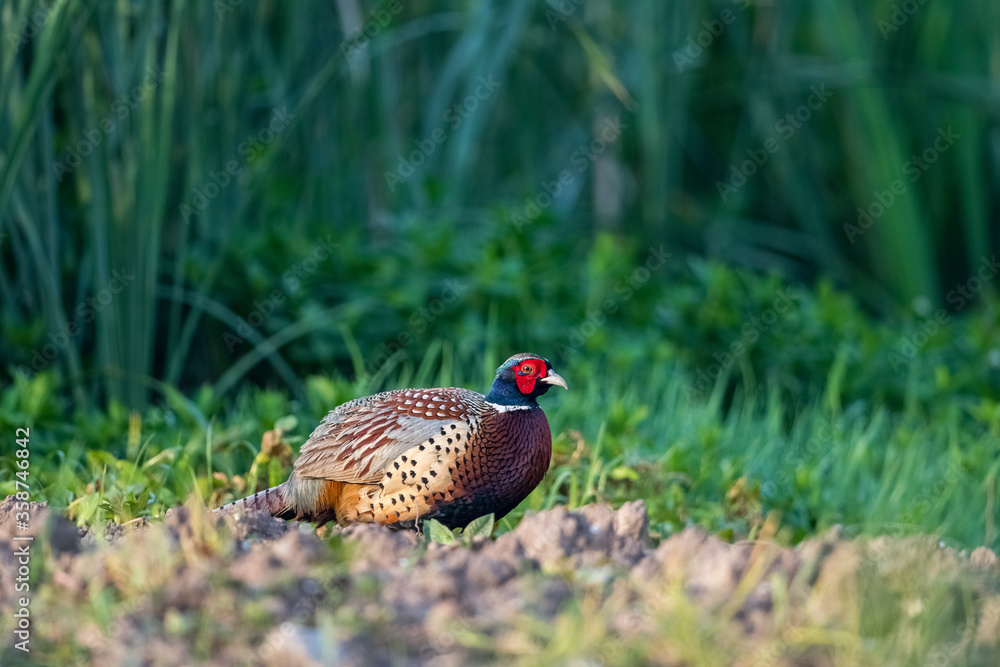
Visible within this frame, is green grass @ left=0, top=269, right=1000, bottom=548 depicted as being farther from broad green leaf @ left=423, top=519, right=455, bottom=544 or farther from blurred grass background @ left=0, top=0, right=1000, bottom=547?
broad green leaf @ left=423, top=519, right=455, bottom=544

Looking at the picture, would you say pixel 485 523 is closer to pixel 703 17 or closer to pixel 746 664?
pixel 746 664

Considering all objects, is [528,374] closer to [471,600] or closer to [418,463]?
[418,463]

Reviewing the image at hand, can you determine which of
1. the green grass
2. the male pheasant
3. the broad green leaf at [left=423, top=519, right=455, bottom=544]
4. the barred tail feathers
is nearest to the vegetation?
the green grass

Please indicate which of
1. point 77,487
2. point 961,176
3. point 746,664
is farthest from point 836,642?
point 961,176

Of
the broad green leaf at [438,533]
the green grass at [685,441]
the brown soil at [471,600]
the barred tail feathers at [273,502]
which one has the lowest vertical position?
the green grass at [685,441]

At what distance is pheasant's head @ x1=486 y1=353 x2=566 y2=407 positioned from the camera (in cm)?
275

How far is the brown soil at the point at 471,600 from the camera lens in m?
1.76

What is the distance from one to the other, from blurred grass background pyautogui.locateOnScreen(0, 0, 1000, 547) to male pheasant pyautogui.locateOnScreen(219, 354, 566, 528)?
17.8 inches

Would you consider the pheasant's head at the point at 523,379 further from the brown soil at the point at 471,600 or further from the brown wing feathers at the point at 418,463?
the brown soil at the point at 471,600

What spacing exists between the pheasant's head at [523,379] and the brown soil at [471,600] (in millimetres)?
593

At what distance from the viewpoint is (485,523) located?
2666 millimetres

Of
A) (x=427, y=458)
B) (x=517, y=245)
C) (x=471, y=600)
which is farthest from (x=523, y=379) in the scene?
(x=517, y=245)

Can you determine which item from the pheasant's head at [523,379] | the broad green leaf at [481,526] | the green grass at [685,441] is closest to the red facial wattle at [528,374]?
the pheasant's head at [523,379]

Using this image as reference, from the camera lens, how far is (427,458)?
8.64 feet
